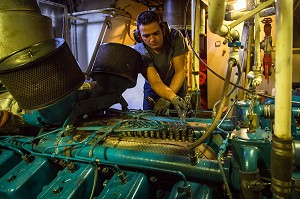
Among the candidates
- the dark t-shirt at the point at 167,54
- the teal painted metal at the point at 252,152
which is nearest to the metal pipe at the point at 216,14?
the teal painted metal at the point at 252,152

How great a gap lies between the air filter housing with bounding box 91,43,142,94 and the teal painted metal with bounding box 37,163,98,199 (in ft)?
3.23

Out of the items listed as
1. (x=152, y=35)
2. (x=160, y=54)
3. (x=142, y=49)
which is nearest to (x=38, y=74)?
(x=152, y=35)

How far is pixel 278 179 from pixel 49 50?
1.55 meters

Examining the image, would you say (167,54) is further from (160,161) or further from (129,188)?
(129,188)

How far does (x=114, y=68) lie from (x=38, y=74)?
79 cm

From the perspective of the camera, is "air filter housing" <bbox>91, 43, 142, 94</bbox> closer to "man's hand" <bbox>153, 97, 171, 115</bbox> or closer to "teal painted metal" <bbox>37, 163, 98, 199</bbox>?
"man's hand" <bbox>153, 97, 171, 115</bbox>

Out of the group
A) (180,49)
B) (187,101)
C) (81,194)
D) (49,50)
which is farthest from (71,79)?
(180,49)

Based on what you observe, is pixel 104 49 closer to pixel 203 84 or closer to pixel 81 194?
pixel 81 194

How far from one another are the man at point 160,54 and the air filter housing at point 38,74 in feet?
3.94

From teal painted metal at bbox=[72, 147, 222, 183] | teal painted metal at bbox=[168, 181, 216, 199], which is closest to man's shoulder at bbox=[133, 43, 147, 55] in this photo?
teal painted metal at bbox=[72, 147, 222, 183]

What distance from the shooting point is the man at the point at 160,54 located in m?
2.74

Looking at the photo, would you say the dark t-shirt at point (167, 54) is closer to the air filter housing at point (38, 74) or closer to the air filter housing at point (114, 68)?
the air filter housing at point (114, 68)

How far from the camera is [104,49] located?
7.75ft

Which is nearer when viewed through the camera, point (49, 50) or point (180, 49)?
point (49, 50)
